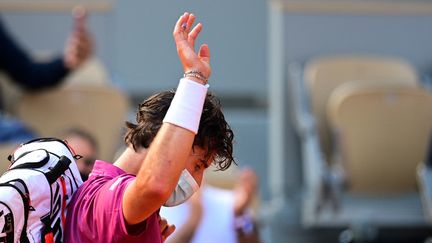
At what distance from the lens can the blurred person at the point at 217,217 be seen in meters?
5.66

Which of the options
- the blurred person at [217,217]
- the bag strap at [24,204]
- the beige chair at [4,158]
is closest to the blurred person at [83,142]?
the beige chair at [4,158]

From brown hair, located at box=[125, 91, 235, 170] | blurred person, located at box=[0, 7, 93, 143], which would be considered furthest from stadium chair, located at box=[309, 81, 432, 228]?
brown hair, located at box=[125, 91, 235, 170]

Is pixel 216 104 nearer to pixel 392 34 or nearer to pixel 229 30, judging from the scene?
pixel 392 34

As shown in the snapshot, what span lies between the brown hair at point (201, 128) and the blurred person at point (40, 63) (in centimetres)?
378

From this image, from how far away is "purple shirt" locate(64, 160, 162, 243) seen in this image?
284 centimetres

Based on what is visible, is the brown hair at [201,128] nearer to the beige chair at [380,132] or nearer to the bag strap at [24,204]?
the bag strap at [24,204]

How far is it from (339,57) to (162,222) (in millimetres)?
4570

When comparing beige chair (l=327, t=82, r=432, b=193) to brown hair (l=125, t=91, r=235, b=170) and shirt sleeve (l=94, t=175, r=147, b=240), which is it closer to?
brown hair (l=125, t=91, r=235, b=170)

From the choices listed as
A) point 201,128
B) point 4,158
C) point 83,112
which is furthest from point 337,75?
point 201,128

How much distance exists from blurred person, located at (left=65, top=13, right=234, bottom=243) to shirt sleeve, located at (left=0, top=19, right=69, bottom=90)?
13.1 ft

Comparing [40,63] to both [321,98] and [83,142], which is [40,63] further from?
[321,98]

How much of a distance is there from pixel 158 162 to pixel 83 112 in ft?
14.3

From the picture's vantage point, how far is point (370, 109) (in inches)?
268

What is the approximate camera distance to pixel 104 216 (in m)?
2.87
